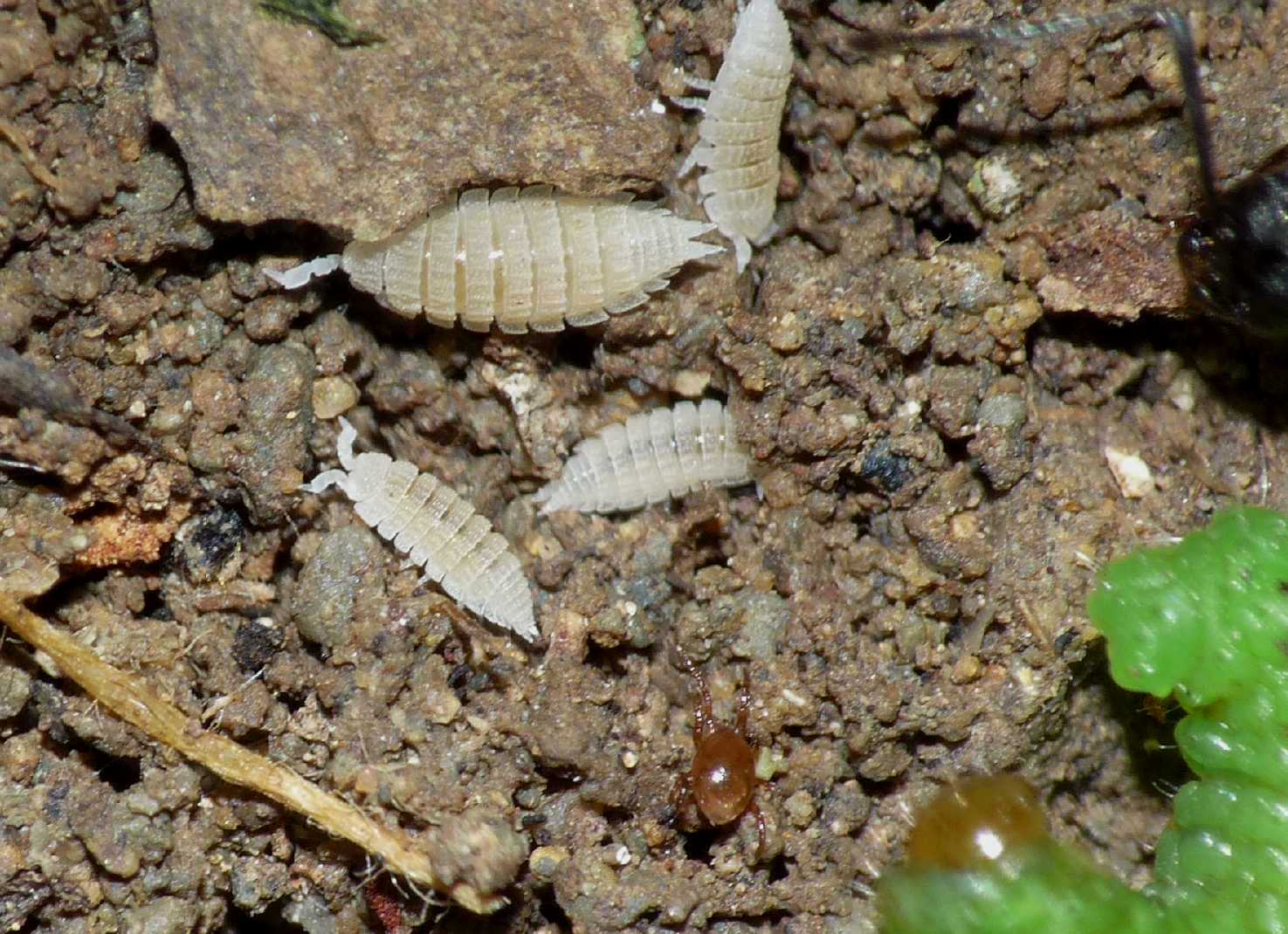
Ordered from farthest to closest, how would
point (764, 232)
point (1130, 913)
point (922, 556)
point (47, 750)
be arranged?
point (764, 232) → point (922, 556) → point (47, 750) → point (1130, 913)

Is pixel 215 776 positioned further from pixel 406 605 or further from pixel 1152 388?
pixel 1152 388

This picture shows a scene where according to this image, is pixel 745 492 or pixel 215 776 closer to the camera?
pixel 215 776

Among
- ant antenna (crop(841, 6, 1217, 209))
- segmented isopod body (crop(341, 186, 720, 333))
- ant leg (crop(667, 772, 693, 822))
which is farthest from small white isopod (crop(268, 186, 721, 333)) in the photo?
ant leg (crop(667, 772, 693, 822))

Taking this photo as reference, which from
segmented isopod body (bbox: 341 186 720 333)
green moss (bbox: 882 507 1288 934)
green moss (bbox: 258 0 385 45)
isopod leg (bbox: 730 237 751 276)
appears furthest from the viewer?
isopod leg (bbox: 730 237 751 276)

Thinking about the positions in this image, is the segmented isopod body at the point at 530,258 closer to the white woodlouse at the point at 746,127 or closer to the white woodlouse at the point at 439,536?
the white woodlouse at the point at 746,127

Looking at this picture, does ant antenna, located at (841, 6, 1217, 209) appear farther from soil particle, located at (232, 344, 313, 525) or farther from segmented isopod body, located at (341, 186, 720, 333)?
soil particle, located at (232, 344, 313, 525)

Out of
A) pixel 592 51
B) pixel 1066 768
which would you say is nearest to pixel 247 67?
pixel 592 51

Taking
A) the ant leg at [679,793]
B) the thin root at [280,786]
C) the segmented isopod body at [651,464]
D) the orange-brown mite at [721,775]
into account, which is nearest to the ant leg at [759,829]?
the orange-brown mite at [721,775]
